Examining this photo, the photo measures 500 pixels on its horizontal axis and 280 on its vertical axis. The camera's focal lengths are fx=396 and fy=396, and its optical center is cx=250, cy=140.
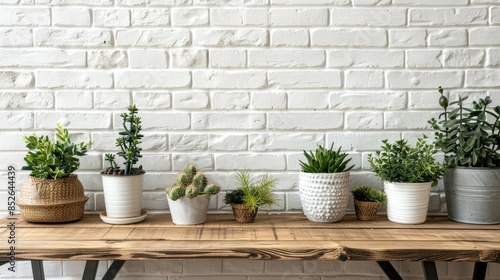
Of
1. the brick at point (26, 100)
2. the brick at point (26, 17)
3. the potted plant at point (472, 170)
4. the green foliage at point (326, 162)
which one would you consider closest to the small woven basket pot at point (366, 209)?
the green foliage at point (326, 162)

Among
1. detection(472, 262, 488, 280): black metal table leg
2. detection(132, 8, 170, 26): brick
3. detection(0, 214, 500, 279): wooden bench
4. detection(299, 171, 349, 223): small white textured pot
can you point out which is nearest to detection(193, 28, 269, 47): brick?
detection(132, 8, 170, 26): brick

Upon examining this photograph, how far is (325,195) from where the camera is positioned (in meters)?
1.15

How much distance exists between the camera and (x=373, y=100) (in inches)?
51.8

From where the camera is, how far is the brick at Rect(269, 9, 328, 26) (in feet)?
4.26

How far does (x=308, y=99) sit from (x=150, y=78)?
53 cm

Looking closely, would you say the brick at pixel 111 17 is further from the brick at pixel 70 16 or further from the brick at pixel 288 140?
the brick at pixel 288 140

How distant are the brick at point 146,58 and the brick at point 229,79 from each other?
0.38ft

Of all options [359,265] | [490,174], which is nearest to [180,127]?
[359,265]

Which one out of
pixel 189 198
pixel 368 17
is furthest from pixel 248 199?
pixel 368 17

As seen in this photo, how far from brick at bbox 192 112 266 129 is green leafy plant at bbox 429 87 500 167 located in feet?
1.80

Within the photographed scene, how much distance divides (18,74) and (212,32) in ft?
2.14

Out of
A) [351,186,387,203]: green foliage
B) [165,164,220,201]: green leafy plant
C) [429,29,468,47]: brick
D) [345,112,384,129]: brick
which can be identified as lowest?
[351,186,387,203]: green foliage

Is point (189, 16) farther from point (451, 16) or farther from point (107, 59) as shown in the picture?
point (451, 16)

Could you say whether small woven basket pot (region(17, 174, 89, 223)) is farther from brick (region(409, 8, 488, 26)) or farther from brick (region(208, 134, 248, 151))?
brick (region(409, 8, 488, 26))
